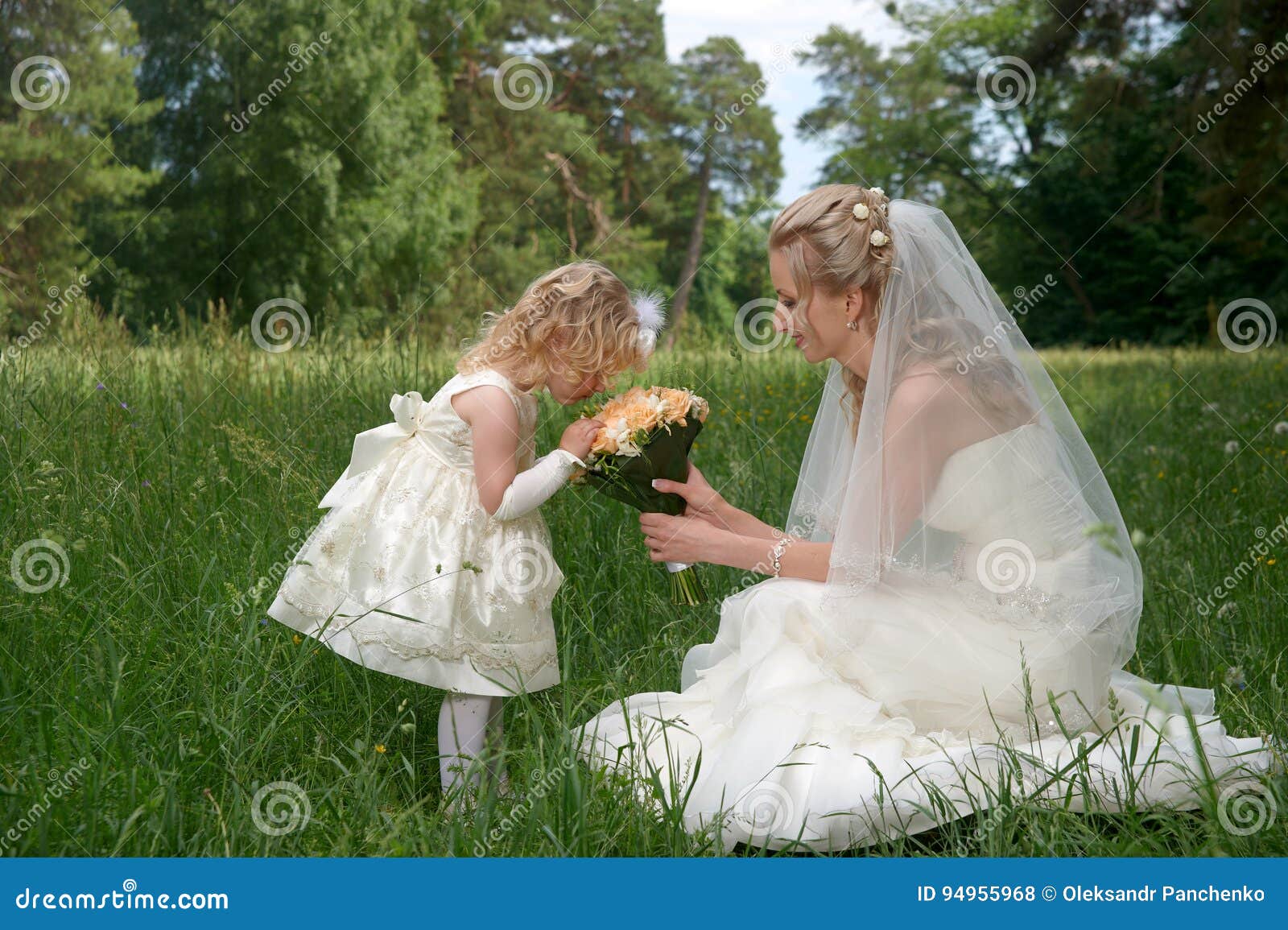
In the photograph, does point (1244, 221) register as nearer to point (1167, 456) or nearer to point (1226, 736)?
point (1167, 456)

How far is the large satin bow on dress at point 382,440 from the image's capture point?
2.90 m

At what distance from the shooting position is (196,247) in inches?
832

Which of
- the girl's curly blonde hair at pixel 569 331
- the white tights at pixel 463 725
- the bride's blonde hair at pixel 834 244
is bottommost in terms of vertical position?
the white tights at pixel 463 725

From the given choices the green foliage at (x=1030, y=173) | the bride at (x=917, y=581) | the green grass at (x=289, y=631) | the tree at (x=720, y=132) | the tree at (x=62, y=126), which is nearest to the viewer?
the green grass at (x=289, y=631)

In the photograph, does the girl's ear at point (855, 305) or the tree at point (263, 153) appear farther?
the tree at point (263, 153)

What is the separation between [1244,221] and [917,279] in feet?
30.4

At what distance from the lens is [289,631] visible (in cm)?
303

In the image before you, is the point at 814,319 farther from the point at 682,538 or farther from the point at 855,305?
the point at 682,538

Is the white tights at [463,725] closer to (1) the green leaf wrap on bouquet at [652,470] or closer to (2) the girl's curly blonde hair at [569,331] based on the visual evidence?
(1) the green leaf wrap on bouquet at [652,470]

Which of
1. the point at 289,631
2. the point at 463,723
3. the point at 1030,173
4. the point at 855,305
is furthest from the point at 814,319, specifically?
the point at 1030,173

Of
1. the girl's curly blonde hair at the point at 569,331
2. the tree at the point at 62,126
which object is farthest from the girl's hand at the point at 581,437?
the tree at the point at 62,126

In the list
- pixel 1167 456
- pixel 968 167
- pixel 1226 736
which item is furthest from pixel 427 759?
pixel 968 167

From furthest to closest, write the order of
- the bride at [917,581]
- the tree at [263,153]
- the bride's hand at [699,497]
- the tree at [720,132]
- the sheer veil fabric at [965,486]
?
the tree at [720,132], the tree at [263,153], the bride's hand at [699,497], the sheer veil fabric at [965,486], the bride at [917,581]

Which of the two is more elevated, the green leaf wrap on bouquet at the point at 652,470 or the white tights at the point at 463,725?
the green leaf wrap on bouquet at the point at 652,470
